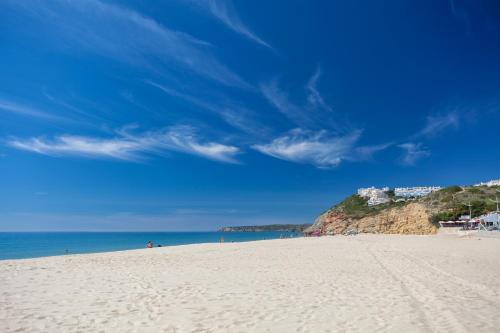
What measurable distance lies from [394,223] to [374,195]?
54.9m

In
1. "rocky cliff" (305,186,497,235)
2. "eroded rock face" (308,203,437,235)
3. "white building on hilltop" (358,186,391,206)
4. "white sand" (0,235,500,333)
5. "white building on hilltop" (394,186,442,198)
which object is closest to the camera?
"white sand" (0,235,500,333)

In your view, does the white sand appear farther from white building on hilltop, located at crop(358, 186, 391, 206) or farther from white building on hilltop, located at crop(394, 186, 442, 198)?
white building on hilltop, located at crop(394, 186, 442, 198)

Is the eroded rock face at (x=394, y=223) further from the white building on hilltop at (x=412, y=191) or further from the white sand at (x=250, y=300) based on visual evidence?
the white sand at (x=250, y=300)

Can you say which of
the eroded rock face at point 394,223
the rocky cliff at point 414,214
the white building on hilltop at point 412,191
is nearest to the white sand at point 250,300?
the eroded rock face at point 394,223

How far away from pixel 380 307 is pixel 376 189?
13759 cm

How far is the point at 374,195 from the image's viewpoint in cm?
12694

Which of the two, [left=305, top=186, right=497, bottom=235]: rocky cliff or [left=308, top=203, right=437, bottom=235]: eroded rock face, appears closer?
[left=308, top=203, right=437, bottom=235]: eroded rock face

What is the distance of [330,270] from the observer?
1292 cm

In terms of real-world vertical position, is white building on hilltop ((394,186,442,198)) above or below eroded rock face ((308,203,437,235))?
above

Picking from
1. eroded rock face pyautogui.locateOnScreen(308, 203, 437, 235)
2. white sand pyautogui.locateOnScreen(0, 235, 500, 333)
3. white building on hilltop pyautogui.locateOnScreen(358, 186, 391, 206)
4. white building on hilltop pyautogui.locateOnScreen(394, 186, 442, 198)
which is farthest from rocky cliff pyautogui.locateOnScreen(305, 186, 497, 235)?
white sand pyautogui.locateOnScreen(0, 235, 500, 333)

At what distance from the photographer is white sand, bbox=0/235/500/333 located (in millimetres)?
6047

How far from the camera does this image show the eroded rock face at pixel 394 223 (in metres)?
64.4

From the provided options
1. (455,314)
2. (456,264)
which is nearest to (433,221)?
(456,264)

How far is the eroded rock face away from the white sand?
178 feet
